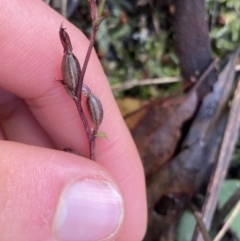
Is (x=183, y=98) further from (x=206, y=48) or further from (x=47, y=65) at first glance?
(x=47, y=65)

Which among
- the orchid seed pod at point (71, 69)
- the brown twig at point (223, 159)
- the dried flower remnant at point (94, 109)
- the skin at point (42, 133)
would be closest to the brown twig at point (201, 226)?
the brown twig at point (223, 159)

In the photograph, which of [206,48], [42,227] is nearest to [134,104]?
[206,48]

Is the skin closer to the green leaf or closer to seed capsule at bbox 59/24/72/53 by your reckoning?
the green leaf

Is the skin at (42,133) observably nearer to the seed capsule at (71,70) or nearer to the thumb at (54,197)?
the thumb at (54,197)

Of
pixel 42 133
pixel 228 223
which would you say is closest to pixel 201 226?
pixel 228 223

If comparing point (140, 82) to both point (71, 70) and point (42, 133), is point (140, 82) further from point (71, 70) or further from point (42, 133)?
point (71, 70)

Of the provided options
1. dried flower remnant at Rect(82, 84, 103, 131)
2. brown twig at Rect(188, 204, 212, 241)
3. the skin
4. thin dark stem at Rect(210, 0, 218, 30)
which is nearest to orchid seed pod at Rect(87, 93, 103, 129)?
dried flower remnant at Rect(82, 84, 103, 131)

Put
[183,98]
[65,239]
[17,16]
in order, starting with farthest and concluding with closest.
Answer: [183,98] → [17,16] → [65,239]
